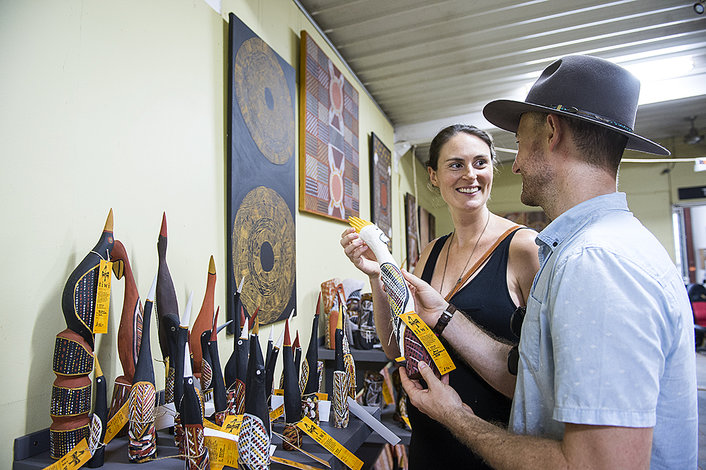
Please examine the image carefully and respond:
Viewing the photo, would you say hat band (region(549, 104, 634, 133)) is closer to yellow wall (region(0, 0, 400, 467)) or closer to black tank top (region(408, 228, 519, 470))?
black tank top (region(408, 228, 519, 470))

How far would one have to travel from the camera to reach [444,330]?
46.4 inches

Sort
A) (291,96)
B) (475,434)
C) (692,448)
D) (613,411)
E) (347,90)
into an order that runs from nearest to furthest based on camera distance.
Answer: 1. (613,411)
2. (692,448)
3. (475,434)
4. (291,96)
5. (347,90)

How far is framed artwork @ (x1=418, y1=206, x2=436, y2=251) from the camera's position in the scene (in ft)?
19.5

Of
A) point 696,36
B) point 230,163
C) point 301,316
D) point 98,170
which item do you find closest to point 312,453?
point 98,170

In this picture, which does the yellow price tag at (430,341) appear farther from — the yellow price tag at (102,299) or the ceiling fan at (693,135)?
the ceiling fan at (693,135)

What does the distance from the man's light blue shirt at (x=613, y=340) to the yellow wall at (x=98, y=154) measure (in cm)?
113

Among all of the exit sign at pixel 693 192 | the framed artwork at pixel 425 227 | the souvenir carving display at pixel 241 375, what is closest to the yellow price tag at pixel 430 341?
the souvenir carving display at pixel 241 375

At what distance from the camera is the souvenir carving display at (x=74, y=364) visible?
91cm

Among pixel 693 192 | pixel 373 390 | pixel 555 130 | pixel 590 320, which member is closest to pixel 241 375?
pixel 590 320

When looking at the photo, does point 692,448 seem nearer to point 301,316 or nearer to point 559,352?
point 559,352

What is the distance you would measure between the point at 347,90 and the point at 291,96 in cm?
105

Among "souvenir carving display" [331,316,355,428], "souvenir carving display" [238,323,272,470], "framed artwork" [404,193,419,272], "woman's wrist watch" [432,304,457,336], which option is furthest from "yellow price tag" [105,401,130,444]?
"framed artwork" [404,193,419,272]

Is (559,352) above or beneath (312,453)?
above

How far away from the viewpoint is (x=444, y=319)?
1.19 meters
